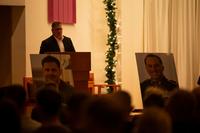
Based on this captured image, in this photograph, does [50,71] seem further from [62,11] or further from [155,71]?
[62,11]

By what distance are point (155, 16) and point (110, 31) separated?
134 centimetres

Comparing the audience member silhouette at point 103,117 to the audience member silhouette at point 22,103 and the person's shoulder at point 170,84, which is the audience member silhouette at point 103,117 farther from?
the person's shoulder at point 170,84

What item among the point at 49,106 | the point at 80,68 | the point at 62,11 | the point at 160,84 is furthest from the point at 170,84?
the point at 62,11

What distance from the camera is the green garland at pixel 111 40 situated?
1136 centimetres

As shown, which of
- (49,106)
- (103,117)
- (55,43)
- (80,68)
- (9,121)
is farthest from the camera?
(55,43)

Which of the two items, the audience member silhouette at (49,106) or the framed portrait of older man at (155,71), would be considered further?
the framed portrait of older man at (155,71)

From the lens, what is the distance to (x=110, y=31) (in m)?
11.5

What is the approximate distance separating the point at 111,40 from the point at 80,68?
4645 millimetres

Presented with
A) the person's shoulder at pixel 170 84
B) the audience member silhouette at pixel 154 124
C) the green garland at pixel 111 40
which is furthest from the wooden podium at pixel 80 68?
the green garland at pixel 111 40

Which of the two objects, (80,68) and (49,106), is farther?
(80,68)

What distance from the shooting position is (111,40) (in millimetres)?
11414

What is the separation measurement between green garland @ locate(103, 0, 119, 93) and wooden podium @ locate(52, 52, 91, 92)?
4484mm

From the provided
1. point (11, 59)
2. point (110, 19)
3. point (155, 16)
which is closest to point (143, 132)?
point (11, 59)

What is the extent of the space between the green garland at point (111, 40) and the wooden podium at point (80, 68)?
14.7 ft
